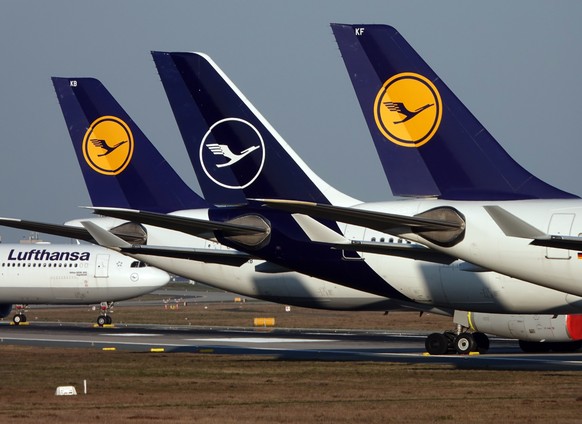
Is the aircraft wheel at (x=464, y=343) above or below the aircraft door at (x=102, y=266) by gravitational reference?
below

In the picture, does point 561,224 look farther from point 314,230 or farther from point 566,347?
point 566,347

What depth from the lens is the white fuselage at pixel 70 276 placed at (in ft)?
220

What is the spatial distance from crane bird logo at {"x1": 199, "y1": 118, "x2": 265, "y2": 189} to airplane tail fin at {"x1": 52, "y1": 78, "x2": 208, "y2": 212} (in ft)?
28.2

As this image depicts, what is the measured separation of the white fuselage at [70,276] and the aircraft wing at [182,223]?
3229cm

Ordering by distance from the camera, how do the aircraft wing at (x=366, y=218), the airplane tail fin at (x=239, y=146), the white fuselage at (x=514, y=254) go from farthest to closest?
the airplane tail fin at (x=239, y=146), the white fuselage at (x=514, y=254), the aircraft wing at (x=366, y=218)

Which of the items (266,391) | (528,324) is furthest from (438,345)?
(266,391)

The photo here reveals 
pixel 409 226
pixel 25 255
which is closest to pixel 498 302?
pixel 409 226

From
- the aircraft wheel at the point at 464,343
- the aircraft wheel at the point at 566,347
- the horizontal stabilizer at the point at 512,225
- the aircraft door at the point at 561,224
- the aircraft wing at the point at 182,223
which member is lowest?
the aircraft wheel at the point at 566,347

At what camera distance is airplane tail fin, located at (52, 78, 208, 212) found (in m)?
46.3

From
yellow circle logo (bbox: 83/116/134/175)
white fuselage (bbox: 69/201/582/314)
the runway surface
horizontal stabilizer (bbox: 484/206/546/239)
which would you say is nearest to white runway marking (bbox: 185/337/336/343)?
the runway surface

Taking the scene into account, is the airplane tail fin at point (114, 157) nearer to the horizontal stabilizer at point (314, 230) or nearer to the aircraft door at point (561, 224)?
the horizontal stabilizer at point (314, 230)

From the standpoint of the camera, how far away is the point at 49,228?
36.5 metres

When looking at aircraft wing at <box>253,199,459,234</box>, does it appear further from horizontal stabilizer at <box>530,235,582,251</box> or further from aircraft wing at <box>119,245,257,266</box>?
aircraft wing at <box>119,245,257,266</box>

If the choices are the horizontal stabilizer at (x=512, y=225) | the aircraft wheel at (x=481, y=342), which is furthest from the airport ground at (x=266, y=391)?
the aircraft wheel at (x=481, y=342)
